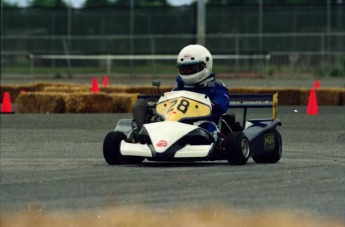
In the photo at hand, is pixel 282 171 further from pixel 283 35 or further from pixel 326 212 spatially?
pixel 283 35

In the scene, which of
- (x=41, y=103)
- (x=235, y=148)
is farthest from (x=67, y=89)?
(x=235, y=148)

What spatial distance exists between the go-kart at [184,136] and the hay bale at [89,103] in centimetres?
999

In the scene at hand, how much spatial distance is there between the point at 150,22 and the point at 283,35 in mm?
5845

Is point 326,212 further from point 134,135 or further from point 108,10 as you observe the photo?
point 108,10

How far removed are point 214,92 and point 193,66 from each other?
36 cm

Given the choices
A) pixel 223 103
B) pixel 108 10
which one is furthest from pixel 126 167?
pixel 108 10

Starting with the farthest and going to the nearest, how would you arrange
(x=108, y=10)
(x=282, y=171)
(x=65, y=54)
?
1. (x=108, y=10)
2. (x=65, y=54)
3. (x=282, y=171)

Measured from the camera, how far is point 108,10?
46.6 m

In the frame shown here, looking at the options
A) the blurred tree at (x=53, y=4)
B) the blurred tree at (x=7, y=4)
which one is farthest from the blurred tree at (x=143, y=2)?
the blurred tree at (x=7, y=4)

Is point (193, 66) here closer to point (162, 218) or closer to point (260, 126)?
point (260, 126)

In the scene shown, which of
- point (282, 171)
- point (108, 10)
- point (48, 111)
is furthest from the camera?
point (108, 10)

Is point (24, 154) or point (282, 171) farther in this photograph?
point (24, 154)

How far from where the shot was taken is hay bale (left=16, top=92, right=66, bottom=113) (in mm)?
22984

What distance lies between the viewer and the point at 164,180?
33.6 ft
